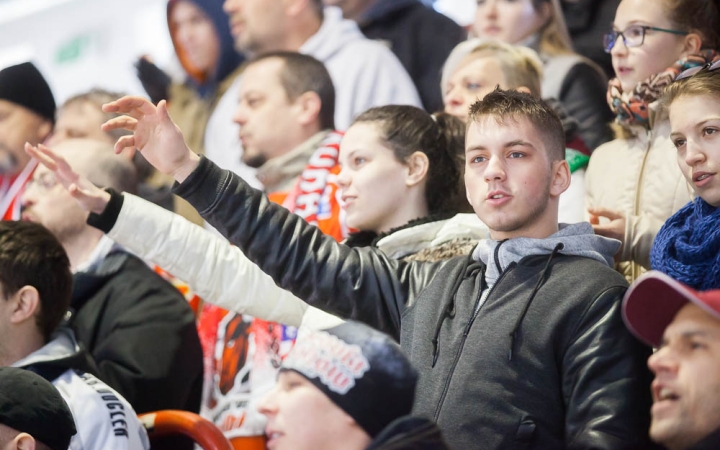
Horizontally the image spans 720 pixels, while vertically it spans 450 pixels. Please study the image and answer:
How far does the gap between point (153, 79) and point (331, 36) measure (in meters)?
1.26

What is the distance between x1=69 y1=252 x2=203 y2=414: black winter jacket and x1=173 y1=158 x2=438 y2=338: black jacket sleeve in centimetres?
86

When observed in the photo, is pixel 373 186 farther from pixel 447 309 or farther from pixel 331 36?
pixel 331 36

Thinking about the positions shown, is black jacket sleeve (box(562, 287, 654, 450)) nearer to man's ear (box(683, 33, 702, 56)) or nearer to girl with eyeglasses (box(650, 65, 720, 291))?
girl with eyeglasses (box(650, 65, 720, 291))

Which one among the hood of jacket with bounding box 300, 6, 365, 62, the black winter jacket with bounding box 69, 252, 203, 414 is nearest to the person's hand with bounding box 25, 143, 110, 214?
the black winter jacket with bounding box 69, 252, 203, 414

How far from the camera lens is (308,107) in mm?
4125

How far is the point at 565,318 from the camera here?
7.55ft

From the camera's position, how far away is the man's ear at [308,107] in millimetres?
4109

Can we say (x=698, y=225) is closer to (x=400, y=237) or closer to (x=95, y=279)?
(x=400, y=237)

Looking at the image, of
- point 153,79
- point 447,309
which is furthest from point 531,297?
point 153,79

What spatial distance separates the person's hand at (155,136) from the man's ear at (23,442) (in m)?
0.71

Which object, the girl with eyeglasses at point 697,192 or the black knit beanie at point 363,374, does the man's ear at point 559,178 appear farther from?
the black knit beanie at point 363,374

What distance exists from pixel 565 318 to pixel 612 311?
0.33 ft

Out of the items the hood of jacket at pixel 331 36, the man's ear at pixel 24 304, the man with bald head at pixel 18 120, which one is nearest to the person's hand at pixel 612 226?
the man's ear at pixel 24 304

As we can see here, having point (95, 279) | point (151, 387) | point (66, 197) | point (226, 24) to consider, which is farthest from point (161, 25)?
point (151, 387)
